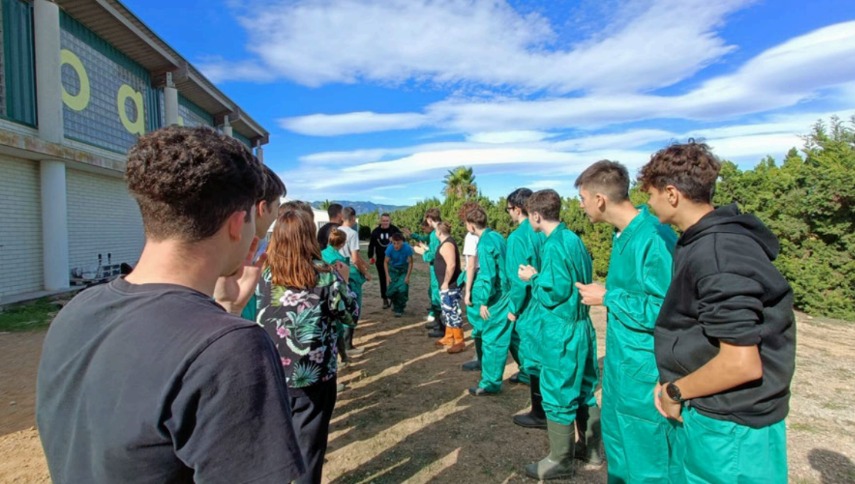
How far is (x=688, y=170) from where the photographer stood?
1.87 m

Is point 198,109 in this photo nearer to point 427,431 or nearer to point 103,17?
point 103,17

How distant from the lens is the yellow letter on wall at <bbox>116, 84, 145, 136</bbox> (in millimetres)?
13641

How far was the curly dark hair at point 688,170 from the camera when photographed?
1.87m

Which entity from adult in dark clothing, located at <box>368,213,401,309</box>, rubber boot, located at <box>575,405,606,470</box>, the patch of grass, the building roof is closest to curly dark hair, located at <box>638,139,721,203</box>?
rubber boot, located at <box>575,405,606,470</box>

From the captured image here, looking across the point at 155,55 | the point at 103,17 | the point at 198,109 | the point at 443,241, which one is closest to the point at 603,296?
the point at 443,241

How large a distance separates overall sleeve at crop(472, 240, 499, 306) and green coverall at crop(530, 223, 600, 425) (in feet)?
4.67

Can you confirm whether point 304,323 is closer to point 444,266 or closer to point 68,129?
point 444,266

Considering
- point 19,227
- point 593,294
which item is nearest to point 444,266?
point 593,294

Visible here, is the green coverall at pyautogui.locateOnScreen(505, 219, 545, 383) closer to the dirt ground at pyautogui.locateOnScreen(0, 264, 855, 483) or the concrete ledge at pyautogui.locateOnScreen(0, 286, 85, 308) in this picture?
the dirt ground at pyautogui.locateOnScreen(0, 264, 855, 483)

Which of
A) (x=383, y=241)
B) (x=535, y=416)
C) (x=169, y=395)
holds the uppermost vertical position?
(x=383, y=241)

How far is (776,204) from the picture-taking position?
8.40m

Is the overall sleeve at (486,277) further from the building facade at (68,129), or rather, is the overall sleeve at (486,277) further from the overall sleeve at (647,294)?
the building facade at (68,129)

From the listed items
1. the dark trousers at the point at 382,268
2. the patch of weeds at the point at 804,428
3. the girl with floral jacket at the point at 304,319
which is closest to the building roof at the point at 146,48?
the dark trousers at the point at 382,268

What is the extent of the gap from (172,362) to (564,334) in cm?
284
